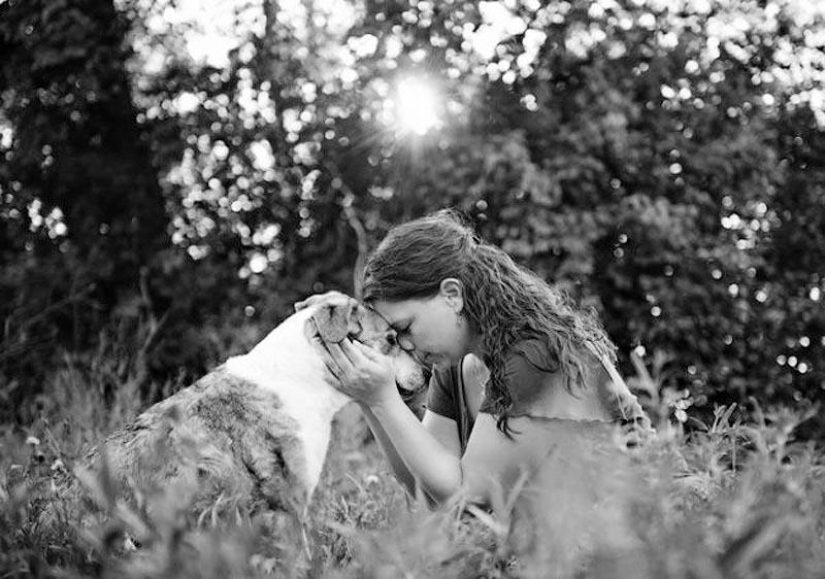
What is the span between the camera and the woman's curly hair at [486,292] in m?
2.59

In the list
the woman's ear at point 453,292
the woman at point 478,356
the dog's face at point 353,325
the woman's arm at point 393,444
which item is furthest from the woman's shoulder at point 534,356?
the dog's face at point 353,325

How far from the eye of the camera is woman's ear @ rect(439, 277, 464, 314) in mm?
2693

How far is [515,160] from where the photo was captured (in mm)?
5551

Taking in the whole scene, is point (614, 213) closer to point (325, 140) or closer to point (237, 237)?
point (325, 140)

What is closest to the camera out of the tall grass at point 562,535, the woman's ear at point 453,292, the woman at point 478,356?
the tall grass at point 562,535

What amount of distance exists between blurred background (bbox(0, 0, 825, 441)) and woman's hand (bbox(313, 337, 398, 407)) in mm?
2489

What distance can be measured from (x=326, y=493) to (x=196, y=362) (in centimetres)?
426

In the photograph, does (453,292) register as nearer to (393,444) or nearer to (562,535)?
(393,444)

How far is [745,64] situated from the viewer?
231 inches

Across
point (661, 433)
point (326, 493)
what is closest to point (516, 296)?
point (326, 493)

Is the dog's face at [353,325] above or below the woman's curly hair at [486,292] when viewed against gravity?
below

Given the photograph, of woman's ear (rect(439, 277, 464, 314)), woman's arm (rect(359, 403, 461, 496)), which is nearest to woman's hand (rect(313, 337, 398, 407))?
woman's arm (rect(359, 403, 461, 496))

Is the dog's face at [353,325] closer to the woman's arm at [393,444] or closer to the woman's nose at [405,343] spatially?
the woman's nose at [405,343]

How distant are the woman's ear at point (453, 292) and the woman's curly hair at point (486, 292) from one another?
1cm
